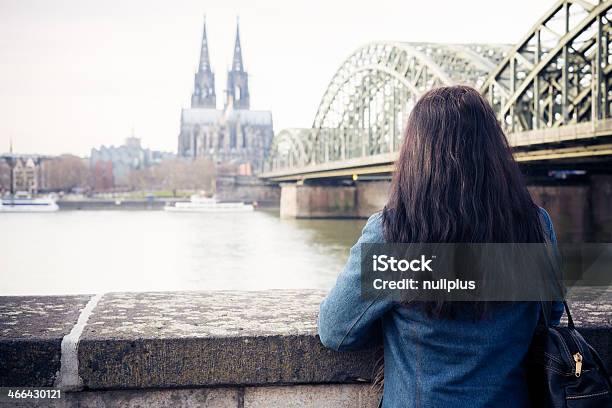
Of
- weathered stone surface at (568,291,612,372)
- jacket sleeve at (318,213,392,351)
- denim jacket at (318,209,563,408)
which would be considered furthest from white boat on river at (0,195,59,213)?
denim jacket at (318,209,563,408)

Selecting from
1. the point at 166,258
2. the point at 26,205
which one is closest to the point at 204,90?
the point at 26,205

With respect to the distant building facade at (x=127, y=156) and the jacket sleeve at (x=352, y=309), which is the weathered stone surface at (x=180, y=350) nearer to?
the jacket sleeve at (x=352, y=309)

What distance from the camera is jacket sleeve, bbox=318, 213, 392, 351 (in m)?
1.73

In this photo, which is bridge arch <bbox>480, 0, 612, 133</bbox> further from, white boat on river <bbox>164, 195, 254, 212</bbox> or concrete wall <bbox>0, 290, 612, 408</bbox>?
white boat on river <bbox>164, 195, 254, 212</bbox>

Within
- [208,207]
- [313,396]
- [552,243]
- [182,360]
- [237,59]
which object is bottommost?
[208,207]

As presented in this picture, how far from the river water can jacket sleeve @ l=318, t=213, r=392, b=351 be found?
46.2 ft

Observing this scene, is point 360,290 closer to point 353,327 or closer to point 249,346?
point 353,327

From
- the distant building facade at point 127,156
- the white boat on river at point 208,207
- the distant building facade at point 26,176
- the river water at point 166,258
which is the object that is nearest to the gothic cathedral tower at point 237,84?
the distant building facade at point 127,156

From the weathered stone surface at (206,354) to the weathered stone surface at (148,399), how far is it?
4 centimetres

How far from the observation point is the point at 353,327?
1789mm

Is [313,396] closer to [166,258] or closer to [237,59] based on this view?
[166,258]

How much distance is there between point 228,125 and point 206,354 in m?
114

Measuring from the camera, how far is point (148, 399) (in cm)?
196

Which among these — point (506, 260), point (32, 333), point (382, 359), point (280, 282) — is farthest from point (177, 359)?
point (280, 282)
